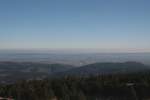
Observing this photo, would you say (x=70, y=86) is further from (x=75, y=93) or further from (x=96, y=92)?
(x=75, y=93)

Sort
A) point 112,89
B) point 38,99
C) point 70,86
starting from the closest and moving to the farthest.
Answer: point 38,99 < point 112,89 < point 70,86

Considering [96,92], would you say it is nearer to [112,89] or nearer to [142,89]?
[112,89]

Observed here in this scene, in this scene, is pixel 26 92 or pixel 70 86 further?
pixel 70 86

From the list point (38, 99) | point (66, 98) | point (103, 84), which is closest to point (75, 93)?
point (66, 98)

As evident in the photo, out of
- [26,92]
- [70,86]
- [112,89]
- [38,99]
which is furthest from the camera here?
[70,86]

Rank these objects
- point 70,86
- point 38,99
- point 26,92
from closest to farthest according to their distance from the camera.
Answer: point 38,99 < point 26,92 < point 70,86

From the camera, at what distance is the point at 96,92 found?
6500 centimetres

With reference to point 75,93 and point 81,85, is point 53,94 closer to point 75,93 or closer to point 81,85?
point 75,93

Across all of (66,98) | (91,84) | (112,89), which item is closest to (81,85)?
(91,84)

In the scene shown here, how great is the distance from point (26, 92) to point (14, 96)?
2.32 meters

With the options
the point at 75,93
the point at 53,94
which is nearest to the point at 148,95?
the point at 75,93

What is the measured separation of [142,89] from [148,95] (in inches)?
94.8

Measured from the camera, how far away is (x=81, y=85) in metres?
69.8

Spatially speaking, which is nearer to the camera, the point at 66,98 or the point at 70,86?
the point at 66,98
